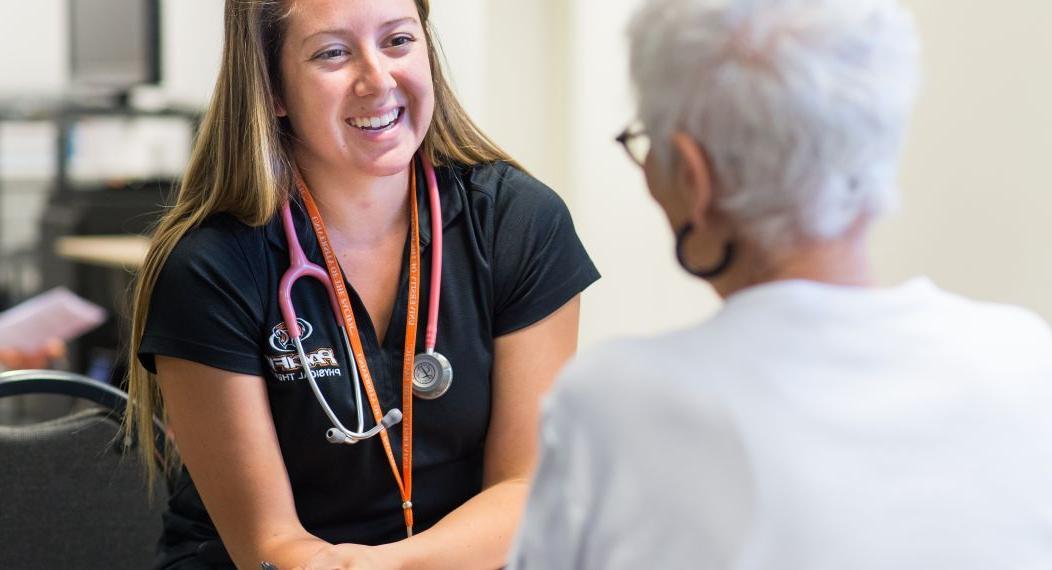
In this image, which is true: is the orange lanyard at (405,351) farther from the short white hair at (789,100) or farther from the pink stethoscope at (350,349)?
the short white hair at (789,100)

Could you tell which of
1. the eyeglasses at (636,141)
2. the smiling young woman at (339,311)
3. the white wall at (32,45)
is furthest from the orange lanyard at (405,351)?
the white wall at (32,45)

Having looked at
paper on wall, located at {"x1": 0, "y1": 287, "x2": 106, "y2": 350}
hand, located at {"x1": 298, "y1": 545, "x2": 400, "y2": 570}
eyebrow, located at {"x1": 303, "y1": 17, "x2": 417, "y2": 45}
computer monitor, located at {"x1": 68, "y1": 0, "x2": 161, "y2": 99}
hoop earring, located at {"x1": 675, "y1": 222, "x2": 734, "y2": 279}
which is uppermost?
eyebrow, located at {"x1": 303, "y1": 17, "x2": 417, "y2": 45}

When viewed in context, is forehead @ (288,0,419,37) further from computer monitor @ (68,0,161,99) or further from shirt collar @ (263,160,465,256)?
computer monitor @ (68,0,161,99)

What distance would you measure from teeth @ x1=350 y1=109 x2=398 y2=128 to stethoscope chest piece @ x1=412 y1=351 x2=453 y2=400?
296mm

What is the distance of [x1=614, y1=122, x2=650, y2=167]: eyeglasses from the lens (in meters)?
0.89

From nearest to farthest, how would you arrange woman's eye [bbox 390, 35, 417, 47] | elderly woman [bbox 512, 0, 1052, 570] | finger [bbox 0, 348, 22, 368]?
elderly woman [bbox 512, 0, 1052, 570] → woman's eye [bbox 390, 35, 417, 47] → finger [bbox 0, 348, 22, 368]

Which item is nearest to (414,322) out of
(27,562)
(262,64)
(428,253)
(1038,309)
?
(428,253)

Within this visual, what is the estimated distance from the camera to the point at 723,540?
0.77 metres

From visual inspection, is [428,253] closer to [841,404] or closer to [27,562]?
[27,562]

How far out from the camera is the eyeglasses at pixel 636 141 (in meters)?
0.89

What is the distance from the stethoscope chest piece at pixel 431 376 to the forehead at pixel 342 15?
1.37 ft

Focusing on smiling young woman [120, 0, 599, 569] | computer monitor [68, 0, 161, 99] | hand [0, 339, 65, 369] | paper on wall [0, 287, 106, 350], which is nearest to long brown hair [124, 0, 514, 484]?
smiling young woman [120, 0, 599, 569]

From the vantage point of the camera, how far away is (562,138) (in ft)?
11.8

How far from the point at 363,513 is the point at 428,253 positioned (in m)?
0.34
